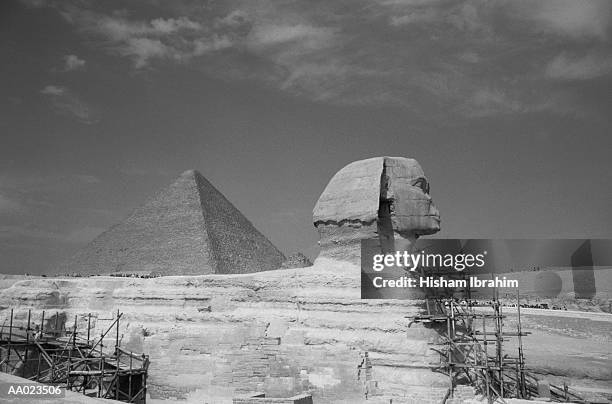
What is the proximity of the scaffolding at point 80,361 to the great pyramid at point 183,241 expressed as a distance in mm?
5056

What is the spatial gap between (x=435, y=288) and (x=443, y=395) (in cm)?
207

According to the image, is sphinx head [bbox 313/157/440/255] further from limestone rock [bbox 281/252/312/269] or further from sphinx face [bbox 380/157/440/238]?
limestone rock [bbox 281/252/312/269]

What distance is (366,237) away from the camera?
380 inches

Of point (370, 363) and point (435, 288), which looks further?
point (435, 288)

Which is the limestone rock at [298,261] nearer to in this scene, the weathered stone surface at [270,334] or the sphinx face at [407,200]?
the weathered stone surface at [270,334]

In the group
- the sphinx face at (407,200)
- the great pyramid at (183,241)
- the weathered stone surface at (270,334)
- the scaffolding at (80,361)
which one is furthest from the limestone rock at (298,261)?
the sphinx face at (407,200)

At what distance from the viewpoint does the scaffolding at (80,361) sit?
36.6 feet

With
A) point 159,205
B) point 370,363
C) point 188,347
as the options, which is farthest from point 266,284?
point 159,205

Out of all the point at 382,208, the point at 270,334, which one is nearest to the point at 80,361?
the point at 270,334

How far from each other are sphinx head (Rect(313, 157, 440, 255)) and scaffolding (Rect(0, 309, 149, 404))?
4.77m

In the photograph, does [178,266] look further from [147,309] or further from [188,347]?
[188,347]

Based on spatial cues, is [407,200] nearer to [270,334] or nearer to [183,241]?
[270,334]

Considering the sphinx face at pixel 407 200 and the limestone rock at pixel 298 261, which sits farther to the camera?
the limestone rock at pixel 298 261

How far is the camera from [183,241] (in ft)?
61.8
